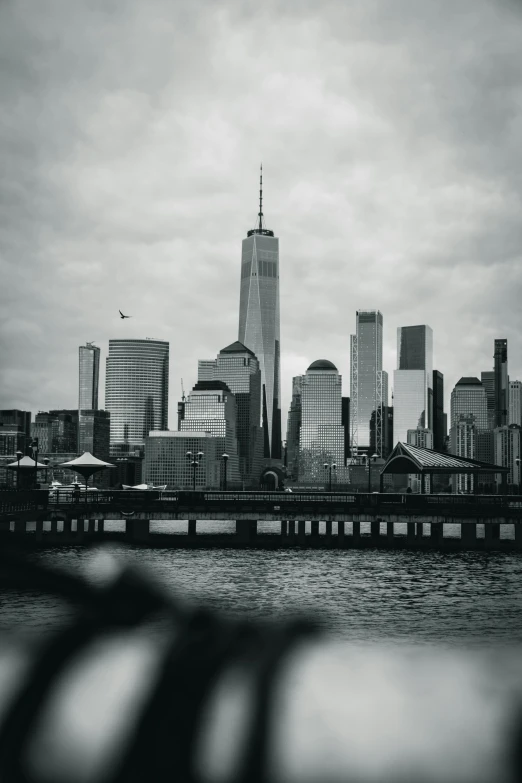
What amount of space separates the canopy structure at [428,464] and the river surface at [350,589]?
1138cm

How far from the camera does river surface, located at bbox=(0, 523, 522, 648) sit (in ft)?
103

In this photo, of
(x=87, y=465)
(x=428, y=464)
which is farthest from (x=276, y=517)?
(x=87, y=465)

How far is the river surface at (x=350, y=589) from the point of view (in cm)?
3152

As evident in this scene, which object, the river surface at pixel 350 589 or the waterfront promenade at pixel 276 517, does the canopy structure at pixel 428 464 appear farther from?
the river surface at pixel 350 589

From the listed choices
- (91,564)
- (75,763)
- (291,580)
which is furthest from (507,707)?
(91,564)

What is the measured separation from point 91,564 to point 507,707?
4829cm

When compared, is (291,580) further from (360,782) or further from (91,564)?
(360,782)

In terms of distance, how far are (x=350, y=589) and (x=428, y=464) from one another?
3491 cm

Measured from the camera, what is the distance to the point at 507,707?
8891mm

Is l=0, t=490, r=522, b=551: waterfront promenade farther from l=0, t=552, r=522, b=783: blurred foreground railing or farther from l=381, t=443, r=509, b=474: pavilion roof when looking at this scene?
l=0, t=552, r=522, b=783: blurred foreground railing

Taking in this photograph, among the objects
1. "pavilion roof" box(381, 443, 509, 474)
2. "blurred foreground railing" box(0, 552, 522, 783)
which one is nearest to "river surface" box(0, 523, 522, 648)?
"pavilion roof" box(381, 443, 509, 474)

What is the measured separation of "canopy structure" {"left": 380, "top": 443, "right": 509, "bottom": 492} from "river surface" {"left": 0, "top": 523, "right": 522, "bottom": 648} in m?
11.4

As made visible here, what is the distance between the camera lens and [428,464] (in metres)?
76.8

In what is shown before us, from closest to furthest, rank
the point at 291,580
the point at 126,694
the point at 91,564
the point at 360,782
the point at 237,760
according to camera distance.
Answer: the point at 360,782
the point at 237,760
the point at 126,694
the point at 291,580
the point at 91,564
